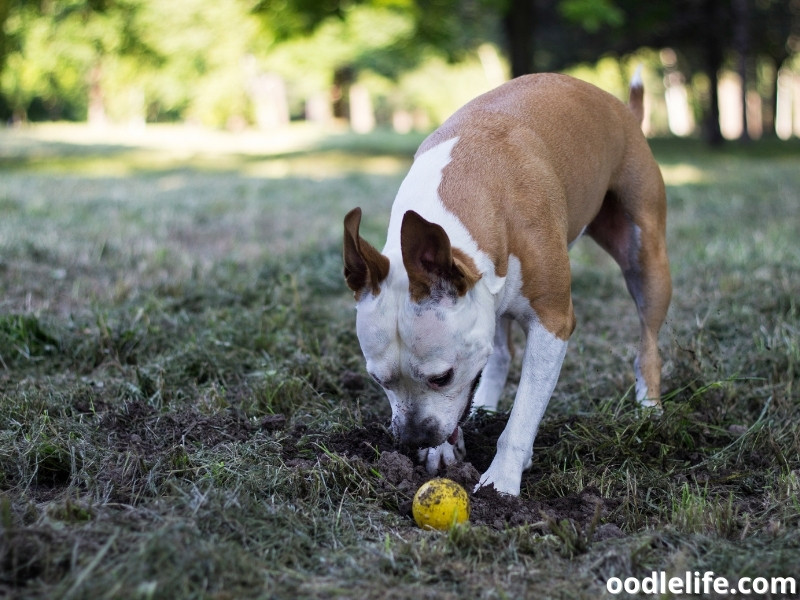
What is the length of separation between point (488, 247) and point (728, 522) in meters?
1.21

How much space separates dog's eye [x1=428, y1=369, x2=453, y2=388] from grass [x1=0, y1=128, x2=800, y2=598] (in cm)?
40

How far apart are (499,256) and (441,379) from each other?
51 cm

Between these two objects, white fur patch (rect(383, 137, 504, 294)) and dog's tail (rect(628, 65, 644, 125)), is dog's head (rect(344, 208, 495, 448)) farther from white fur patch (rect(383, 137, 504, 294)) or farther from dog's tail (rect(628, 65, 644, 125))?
dog's tail (rect(628, 65, 644, 125))

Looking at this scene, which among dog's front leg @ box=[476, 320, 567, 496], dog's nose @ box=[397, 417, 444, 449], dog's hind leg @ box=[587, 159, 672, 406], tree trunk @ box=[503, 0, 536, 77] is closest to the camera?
dog's nose @ box=[397, 417, 444, 449]

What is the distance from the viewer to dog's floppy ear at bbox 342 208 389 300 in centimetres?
276

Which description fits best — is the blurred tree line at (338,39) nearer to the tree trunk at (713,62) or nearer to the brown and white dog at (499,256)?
the tree trunk at (713,62)

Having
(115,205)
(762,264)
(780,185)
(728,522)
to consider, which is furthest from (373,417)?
(780,185)

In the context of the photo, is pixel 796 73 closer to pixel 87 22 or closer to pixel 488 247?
pixel 87 22

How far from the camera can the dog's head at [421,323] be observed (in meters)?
2.78

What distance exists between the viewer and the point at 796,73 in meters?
36.4

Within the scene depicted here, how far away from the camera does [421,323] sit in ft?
9.21

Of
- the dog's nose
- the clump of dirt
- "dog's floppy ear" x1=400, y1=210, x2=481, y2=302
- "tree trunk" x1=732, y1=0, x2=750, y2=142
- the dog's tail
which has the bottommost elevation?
the clump of dirt

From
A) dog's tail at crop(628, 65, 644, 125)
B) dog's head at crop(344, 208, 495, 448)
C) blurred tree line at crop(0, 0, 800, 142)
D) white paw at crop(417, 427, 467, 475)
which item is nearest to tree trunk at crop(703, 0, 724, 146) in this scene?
blurred tree line at crop(0, 0, 800, 142)

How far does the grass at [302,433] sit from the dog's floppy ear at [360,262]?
0.65m
